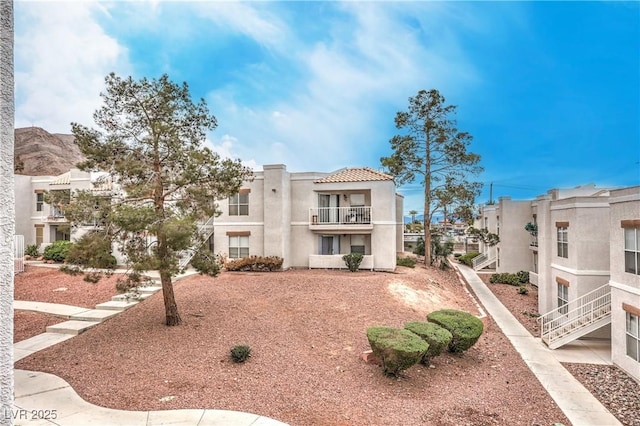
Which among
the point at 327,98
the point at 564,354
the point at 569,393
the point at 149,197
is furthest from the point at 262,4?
the point at 564,354

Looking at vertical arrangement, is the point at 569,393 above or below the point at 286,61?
below

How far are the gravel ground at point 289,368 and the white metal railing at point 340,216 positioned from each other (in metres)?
7.06

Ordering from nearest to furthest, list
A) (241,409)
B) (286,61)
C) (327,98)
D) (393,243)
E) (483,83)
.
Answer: (241,409), (483,83), (286,61), (327,98), (393,243)

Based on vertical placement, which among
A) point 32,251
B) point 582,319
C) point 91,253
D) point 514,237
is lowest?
point 582,319

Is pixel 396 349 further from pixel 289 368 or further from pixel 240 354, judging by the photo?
pixel 240 354

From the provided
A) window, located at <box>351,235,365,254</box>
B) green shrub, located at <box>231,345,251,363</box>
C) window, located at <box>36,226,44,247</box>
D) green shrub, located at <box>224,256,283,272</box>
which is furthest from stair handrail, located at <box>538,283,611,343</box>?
window, located at <box>36,226,44,247</box>

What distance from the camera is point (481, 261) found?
34312 mm

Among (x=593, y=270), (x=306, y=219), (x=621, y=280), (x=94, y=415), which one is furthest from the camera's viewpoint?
(x=306, y=219)

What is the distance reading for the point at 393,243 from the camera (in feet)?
71.3

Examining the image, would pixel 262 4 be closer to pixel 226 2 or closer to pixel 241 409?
pixel 226 2

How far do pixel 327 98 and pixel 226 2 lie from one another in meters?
8.77

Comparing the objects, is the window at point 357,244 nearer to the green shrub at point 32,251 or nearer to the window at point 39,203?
the green shrub at point 32,251

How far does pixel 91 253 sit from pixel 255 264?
36.3 feet

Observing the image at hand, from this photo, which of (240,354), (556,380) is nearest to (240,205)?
(240,354)
